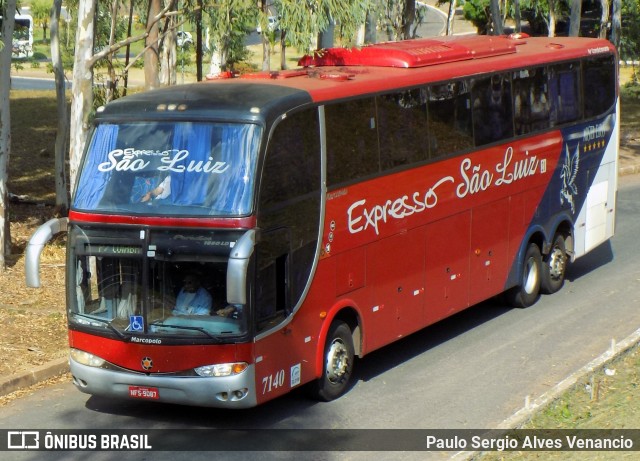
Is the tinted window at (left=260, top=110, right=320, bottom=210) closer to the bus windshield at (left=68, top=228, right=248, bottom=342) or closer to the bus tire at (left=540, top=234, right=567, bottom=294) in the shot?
the bus windshield at (left=68, top=228, right=248, bottom=342)

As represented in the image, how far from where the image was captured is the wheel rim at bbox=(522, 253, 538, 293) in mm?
15672

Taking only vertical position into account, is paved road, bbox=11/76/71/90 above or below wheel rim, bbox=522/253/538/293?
below

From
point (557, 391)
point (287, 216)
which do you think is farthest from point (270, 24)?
point (557, 391)

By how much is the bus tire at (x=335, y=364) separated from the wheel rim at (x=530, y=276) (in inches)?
192

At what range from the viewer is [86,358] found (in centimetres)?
1028

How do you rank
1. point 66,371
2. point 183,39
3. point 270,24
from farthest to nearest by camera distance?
point 183,39 < point 270,24 < point 66,371

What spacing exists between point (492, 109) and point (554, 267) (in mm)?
3364

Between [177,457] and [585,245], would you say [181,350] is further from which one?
[585,245]

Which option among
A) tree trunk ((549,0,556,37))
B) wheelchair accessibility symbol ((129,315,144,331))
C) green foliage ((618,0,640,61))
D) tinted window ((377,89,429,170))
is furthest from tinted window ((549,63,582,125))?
green foliage ((618,0,640,61))

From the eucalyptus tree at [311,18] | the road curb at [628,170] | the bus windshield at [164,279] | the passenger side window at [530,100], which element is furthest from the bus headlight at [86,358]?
the road curb at [628,170]

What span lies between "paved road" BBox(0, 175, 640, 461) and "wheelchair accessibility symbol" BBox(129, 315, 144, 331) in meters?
1.18

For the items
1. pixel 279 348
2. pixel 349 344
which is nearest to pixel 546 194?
pixel 349 344

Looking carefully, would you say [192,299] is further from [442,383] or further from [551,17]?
[551,17]

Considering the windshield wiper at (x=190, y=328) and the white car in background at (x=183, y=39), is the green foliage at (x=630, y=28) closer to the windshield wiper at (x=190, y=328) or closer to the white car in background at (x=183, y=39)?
the white car in background at (x=183, y=39)
